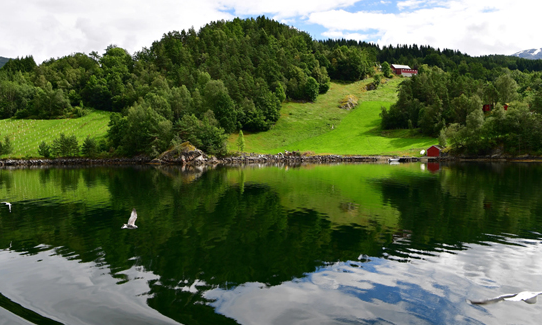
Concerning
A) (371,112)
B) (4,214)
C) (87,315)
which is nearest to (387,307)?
(87,315)

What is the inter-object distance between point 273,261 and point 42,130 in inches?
5954

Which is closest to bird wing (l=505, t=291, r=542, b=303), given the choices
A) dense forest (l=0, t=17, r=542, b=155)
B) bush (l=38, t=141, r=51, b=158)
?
dense forest (l=0, t=17, r=542, b=155)

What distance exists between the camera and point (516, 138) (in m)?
102

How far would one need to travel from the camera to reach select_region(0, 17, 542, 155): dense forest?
11981 centimetres

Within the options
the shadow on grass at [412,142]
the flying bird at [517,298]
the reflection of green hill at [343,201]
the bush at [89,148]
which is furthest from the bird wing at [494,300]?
the bush at [89,148]

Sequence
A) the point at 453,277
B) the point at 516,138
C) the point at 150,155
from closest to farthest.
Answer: the point at 453,277 → the point at 516,138 → the point at 150,155

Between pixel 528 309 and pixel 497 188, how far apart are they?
1529 inches

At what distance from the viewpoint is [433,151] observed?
371 ft

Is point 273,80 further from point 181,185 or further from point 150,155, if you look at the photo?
point 181,185

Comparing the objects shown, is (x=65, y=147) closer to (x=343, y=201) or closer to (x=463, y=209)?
(x=343, y=201)

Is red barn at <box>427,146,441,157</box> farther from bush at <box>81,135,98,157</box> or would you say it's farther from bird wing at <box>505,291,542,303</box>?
bush at <box>81,135,98,157</box>

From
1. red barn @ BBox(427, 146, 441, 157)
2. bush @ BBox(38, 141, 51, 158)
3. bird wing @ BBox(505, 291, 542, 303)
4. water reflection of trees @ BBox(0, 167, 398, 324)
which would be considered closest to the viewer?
bird wing @ BBox(505, 291, 542, 303)

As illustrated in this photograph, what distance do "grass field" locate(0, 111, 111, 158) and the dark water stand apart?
10363cm

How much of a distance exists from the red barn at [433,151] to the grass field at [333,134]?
15.8 feet
